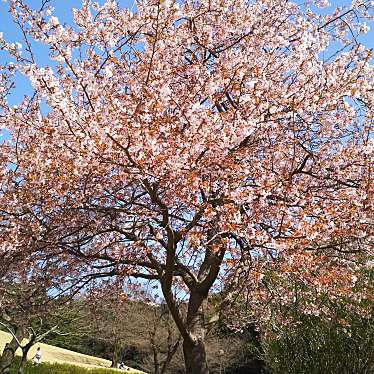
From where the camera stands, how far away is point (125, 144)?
14.8 ft

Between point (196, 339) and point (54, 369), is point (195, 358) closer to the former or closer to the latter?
point (196, 339)

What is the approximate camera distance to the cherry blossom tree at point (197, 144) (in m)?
4.66

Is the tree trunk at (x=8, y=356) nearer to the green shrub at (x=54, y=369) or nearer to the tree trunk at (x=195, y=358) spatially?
the green shrub at (x=54, y=369)

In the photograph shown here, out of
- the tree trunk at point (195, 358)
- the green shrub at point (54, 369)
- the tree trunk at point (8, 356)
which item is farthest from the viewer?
the green shrub at point (54, 369)

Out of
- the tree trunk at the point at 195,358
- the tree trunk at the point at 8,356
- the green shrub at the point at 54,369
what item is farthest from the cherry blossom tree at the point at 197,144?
the green shrub at the point at 54,369

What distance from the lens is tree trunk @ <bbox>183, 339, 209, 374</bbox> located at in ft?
21.4

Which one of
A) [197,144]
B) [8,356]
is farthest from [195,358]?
[8,356]

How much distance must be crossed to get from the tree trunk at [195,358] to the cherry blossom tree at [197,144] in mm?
17

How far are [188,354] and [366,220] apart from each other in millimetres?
3171

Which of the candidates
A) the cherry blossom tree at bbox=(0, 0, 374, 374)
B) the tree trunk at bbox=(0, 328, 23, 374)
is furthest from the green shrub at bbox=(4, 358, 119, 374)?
the cherry blossom tree at bbox=(0, 0, 374, 374)

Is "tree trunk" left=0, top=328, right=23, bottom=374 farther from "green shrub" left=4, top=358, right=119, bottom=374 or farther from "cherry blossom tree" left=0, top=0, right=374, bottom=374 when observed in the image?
"cherry blossom tree" left=0, top=0, right=374, bottom=374

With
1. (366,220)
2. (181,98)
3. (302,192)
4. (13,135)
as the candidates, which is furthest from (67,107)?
(366,220)

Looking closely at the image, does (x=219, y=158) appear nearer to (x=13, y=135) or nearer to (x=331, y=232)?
(x=331, y=232)

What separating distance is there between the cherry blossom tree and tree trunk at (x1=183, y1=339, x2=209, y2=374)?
17 millimetres
